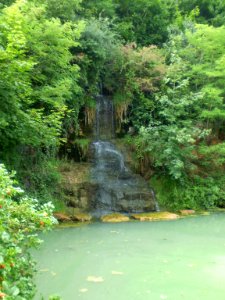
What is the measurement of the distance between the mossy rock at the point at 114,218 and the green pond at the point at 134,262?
1.80 ft

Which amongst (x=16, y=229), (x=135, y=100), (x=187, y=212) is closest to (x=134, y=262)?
(x=16, y=229)

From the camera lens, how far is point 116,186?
41.2ft

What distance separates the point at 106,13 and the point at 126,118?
6892 mm

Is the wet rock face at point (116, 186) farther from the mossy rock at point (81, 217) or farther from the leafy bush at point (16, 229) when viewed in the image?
the leafy bush at point (16, 229)

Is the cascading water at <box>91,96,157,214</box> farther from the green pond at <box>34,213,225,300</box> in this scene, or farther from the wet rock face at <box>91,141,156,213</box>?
the green pond at <box>34,213,225,300</box>

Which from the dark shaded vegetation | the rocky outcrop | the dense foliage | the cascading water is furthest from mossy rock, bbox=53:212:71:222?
the cascading water

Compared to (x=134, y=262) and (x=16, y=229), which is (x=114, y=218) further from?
(x=16, y=229)

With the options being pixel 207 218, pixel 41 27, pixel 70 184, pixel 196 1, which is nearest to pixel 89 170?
pixel 70 184

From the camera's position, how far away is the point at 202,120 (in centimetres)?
1494

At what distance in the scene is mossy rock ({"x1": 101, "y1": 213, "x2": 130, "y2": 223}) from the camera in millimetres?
10625

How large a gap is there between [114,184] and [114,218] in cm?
206

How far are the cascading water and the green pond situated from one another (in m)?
1.86

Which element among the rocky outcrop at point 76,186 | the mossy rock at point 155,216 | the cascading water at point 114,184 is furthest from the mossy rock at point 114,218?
the rocky outcrop at point 76,186

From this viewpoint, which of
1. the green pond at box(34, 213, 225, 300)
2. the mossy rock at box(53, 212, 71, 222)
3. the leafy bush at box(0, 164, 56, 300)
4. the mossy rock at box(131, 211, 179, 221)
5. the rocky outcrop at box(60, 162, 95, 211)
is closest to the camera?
the leafy bush at box(0, 164, 56, 300)
